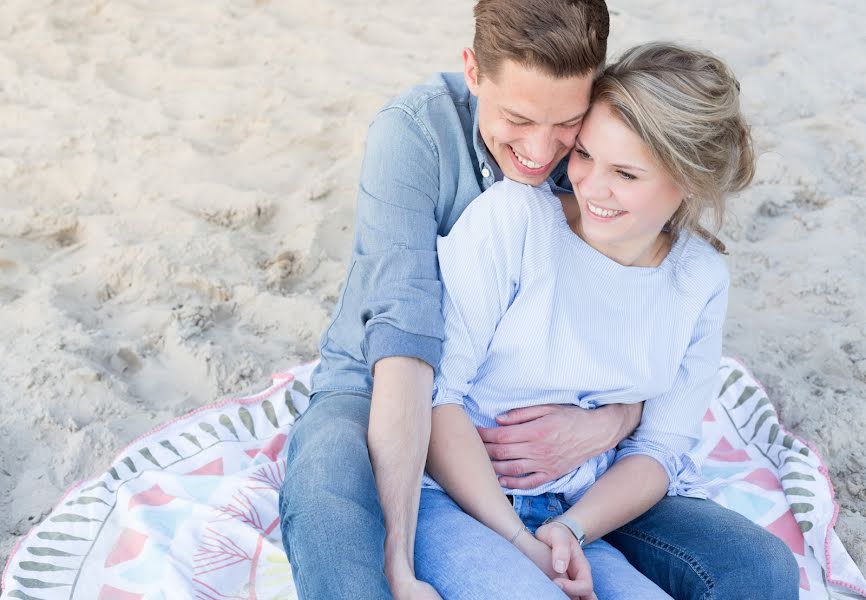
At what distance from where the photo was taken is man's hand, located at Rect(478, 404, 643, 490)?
6.89 feet

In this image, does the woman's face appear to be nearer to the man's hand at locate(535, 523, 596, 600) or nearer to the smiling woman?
the smiling woman

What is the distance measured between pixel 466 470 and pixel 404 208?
668 mm

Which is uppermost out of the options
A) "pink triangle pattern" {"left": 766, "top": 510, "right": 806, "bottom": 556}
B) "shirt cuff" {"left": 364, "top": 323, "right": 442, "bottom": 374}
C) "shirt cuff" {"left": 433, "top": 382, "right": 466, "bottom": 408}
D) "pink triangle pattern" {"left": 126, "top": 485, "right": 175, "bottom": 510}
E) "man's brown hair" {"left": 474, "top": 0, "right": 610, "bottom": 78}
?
"man's brown hair" {"left": 474, "top": 0, "right": 610, "bottom": 78}

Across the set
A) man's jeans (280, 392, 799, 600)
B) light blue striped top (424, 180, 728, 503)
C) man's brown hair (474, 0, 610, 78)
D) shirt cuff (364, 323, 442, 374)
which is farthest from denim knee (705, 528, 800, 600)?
man's brown hair (474, 0, 610, 78)

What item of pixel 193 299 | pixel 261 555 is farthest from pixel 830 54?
pixel 261 555

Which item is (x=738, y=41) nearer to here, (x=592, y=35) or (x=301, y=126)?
(x=301, y=126)

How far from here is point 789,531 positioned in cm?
265

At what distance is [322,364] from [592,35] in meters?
1.09

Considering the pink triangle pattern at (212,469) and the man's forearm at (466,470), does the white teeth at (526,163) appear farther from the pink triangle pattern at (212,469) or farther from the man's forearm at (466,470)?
the pink triangle pattern at (212,469)

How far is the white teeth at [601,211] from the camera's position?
2.14 m

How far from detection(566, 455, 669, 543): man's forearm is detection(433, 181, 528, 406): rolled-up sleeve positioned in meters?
0.40

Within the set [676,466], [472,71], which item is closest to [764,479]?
[676,466]

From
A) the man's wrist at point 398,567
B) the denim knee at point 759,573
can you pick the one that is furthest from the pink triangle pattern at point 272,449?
the denim knee at point 759,573

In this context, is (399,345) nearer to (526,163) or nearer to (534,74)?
(526,163)
